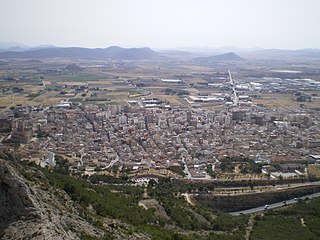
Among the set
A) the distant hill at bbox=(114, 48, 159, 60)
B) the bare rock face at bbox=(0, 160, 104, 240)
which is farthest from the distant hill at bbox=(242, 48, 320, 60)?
the bare rock face at bbox=(0, 160, 104, 240)

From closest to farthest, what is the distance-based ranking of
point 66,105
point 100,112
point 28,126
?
1. point 28,126
2. point 100,112
3. point 66,105

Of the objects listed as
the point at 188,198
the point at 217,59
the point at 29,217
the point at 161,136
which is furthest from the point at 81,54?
the point at 29,217

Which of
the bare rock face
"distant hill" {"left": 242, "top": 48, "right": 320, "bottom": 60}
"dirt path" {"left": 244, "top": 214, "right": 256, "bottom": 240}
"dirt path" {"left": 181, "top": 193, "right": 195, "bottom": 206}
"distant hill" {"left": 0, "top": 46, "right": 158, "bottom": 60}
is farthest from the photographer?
"distant hill" {"left": 242, "top": 48, "right": 320, "bottom": 60}

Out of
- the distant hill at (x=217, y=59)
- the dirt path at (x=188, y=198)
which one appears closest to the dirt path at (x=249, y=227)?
the dirt path at (x=188, y=198)

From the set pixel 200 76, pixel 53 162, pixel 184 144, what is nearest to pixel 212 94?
pixel 200 76

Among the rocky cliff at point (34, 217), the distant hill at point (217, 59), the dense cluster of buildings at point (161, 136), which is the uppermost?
the rocky cliff at point (34, 217)

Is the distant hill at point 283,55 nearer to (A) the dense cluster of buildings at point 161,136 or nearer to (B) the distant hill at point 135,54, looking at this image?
(B) the distant hill at point 135,54

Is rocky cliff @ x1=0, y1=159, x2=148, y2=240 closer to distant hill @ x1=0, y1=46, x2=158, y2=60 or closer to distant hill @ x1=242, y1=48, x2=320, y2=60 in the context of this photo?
distant hill @ x1=0, y1=46, x2=158, y2=60

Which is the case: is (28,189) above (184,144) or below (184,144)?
above

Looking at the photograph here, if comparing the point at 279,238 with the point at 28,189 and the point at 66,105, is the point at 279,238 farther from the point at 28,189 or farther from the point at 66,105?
the point at 66,105
